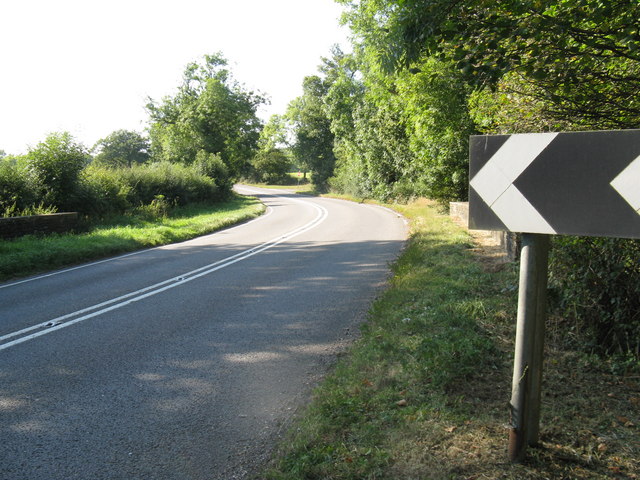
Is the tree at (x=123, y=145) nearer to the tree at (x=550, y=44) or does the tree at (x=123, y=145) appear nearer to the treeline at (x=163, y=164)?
the treeline at (x=163, y=164)

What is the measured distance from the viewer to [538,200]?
100 inches

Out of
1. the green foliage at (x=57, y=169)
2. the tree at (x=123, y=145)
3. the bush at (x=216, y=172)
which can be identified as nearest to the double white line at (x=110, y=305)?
the green foliage at (x=57, y=169)

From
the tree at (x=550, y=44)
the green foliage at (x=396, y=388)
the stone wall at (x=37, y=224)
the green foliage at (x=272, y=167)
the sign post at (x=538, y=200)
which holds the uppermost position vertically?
the green foliage at (x=272, y=167)

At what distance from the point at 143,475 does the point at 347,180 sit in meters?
44.3

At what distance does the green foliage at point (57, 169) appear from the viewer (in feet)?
57.2

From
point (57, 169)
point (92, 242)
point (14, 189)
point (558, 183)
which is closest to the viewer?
point (558, 183)

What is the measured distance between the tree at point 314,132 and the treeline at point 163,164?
5.99 metres

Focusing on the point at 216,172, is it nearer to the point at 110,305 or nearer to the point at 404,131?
the point at 404,131

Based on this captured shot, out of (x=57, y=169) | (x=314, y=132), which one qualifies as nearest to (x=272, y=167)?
(x=314, y=132)

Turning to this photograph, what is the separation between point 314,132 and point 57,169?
147ft

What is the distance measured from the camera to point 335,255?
12648 mm

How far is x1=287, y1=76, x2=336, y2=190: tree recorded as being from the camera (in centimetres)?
6078

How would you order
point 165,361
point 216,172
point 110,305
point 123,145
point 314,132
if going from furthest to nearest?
1. point 123,145
2. point 314,132
3. point 216,172
4. point 110,305
5. point 165,361

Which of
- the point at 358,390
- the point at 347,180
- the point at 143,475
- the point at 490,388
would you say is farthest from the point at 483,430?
the point at 347,180
